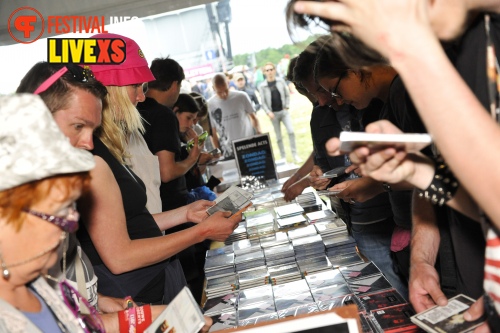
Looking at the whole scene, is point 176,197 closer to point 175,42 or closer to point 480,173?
point 480,173

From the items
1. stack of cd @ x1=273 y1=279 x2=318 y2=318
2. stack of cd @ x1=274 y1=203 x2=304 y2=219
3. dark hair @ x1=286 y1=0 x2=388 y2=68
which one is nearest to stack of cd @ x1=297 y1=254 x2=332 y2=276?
stack of cd @ x1=273 y1=279 x2=318 y2=318

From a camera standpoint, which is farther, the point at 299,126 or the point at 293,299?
the point at 299,126

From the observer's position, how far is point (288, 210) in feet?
10.6

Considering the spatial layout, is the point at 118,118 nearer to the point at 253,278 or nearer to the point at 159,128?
the point at 253,278

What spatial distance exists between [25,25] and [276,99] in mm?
5337

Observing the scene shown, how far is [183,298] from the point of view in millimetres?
1271

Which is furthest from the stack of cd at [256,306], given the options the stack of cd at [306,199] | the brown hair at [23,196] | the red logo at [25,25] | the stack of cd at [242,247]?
the red logo at [25,25]

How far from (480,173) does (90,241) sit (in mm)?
1601

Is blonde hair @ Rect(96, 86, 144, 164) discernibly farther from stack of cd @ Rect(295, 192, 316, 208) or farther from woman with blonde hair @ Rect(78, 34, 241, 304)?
stack of cd @ Rect(295, 192, 316, 208)

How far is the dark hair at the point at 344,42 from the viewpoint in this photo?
101 centimetres

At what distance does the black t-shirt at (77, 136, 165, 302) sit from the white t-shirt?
5274mm

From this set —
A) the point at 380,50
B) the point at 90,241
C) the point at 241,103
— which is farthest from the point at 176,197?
the point at 241,103

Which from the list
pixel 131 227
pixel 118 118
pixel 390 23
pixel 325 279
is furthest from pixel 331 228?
pixel 390 23

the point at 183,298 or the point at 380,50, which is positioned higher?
the point at 380,50
